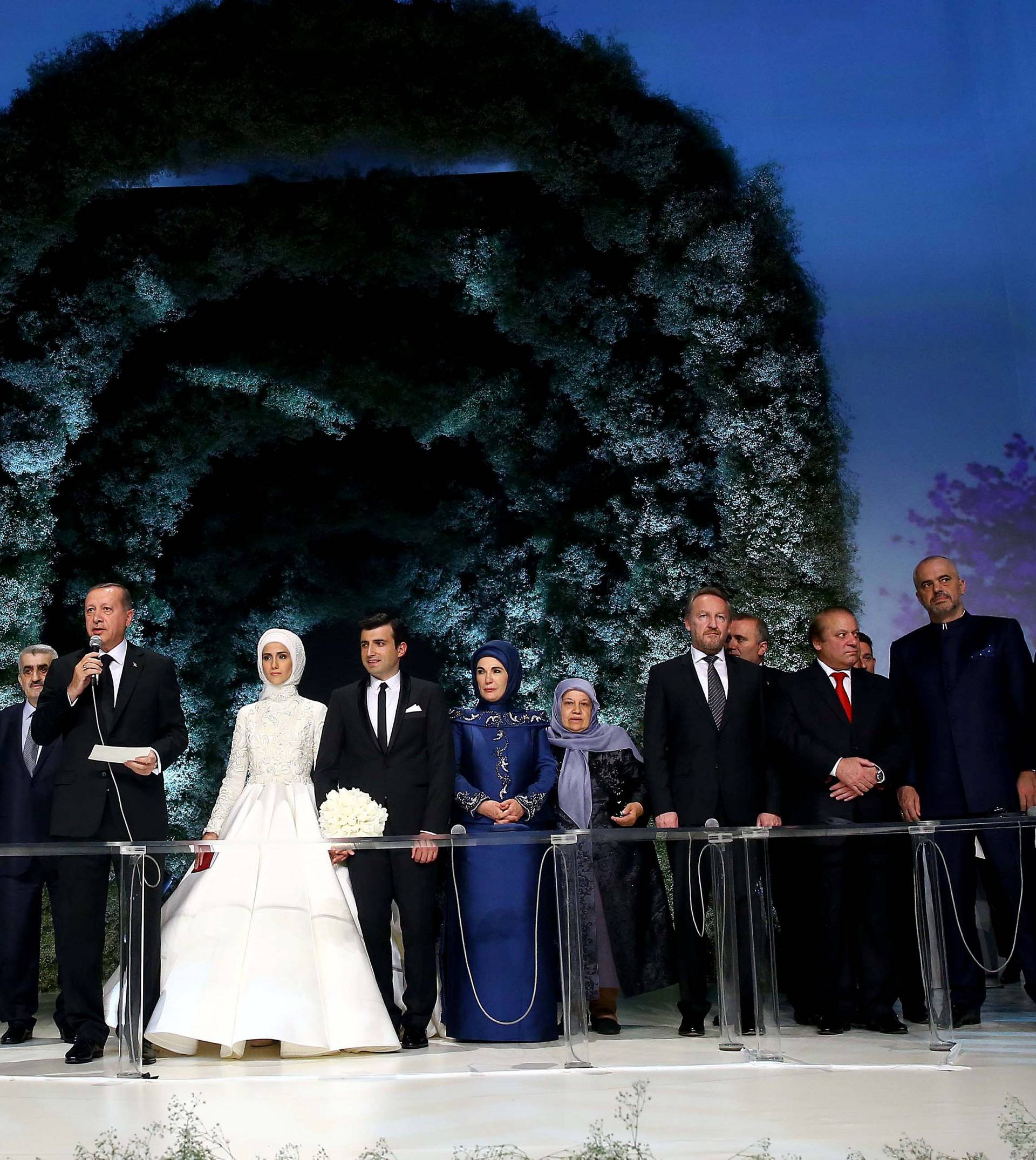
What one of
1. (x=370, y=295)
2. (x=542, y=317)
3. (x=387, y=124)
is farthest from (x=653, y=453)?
(x=387, y=124)

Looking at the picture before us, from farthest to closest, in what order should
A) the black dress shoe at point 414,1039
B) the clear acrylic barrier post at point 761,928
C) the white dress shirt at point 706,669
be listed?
1. the white dress shirt at point 706,669
2. the black dress shoe at point 414,1039
3. the clear acrylic barrier post at point 761,928

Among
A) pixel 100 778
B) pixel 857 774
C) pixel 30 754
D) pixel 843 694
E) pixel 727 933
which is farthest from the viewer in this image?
pixel 30 754

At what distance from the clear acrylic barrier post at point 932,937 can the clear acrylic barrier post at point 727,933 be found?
1.90 ft

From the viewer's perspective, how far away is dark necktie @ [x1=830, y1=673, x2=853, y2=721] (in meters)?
5.15

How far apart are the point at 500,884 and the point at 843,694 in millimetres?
1479

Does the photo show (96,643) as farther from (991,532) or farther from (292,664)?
(991,532)

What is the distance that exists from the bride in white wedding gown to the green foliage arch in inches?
152

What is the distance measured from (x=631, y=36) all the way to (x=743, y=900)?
6362mm

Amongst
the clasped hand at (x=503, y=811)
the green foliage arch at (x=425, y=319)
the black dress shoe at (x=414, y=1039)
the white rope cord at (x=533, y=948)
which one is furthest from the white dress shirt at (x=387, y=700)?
the green foliage arch at (x=425, y=319)

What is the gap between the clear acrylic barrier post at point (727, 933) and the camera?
175 inches

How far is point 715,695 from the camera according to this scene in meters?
5.19

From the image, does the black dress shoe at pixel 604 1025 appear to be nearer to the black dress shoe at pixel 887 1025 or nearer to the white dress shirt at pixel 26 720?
the black dress shoe at pixel 887 1025

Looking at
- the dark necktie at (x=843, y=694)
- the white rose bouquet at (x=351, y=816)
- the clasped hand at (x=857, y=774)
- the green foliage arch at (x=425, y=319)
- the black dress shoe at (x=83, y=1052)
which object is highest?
the green foliage arch at (x=425, y=319)

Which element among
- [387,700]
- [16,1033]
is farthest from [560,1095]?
[16,1033]
